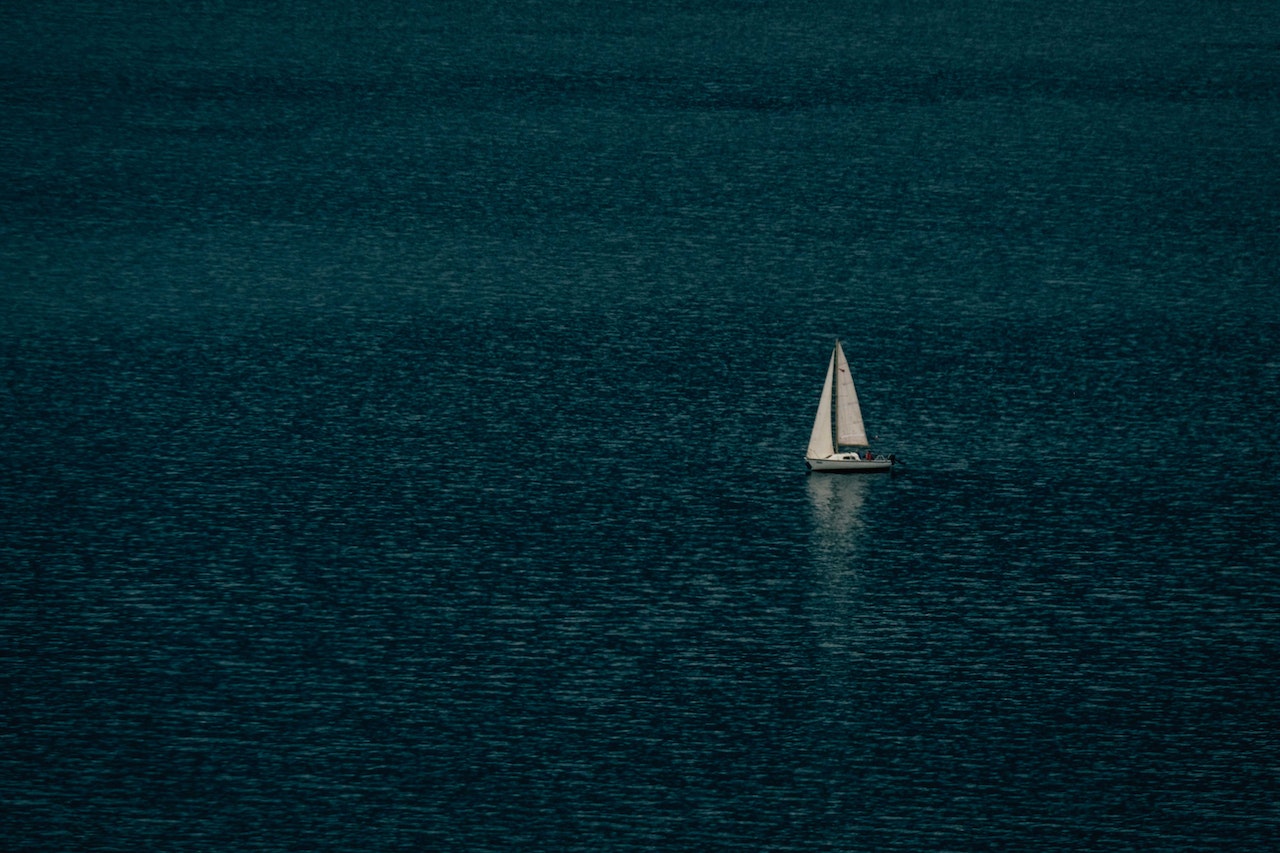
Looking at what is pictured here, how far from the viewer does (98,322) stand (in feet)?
519

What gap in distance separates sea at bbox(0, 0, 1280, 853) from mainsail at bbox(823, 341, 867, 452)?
3.22m

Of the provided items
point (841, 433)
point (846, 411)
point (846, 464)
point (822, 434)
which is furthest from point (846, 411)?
point (846, 464)

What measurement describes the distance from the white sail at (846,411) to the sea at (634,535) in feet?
10.6

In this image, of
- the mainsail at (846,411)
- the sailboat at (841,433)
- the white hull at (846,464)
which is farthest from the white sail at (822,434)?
the mainsail at (846,411)

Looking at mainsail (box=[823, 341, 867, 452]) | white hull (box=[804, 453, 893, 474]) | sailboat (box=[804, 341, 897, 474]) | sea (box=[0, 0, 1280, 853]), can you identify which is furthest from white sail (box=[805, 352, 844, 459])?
sea (box=[0, 0, 1280, 853])

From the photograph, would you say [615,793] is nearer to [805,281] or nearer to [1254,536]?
[1254,536]

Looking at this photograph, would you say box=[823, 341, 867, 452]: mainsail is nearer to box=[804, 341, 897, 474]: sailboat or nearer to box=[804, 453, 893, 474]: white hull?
box=[804, 341, 897, 474]: sailboat

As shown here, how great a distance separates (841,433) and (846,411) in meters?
1.49

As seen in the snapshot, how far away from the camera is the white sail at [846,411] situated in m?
129

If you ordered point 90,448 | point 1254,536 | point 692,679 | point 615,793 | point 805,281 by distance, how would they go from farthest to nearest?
1. point 805,281
2. point 90,448
3. point 1254,536
4. point 692,679
5. point 615,793

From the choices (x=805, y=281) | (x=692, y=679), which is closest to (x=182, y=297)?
(x=805, y=281)

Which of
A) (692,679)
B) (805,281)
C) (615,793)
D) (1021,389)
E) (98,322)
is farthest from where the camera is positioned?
(805,281)

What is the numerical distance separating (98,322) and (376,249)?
28.2 m

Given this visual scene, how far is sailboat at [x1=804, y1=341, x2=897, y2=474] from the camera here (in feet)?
423
